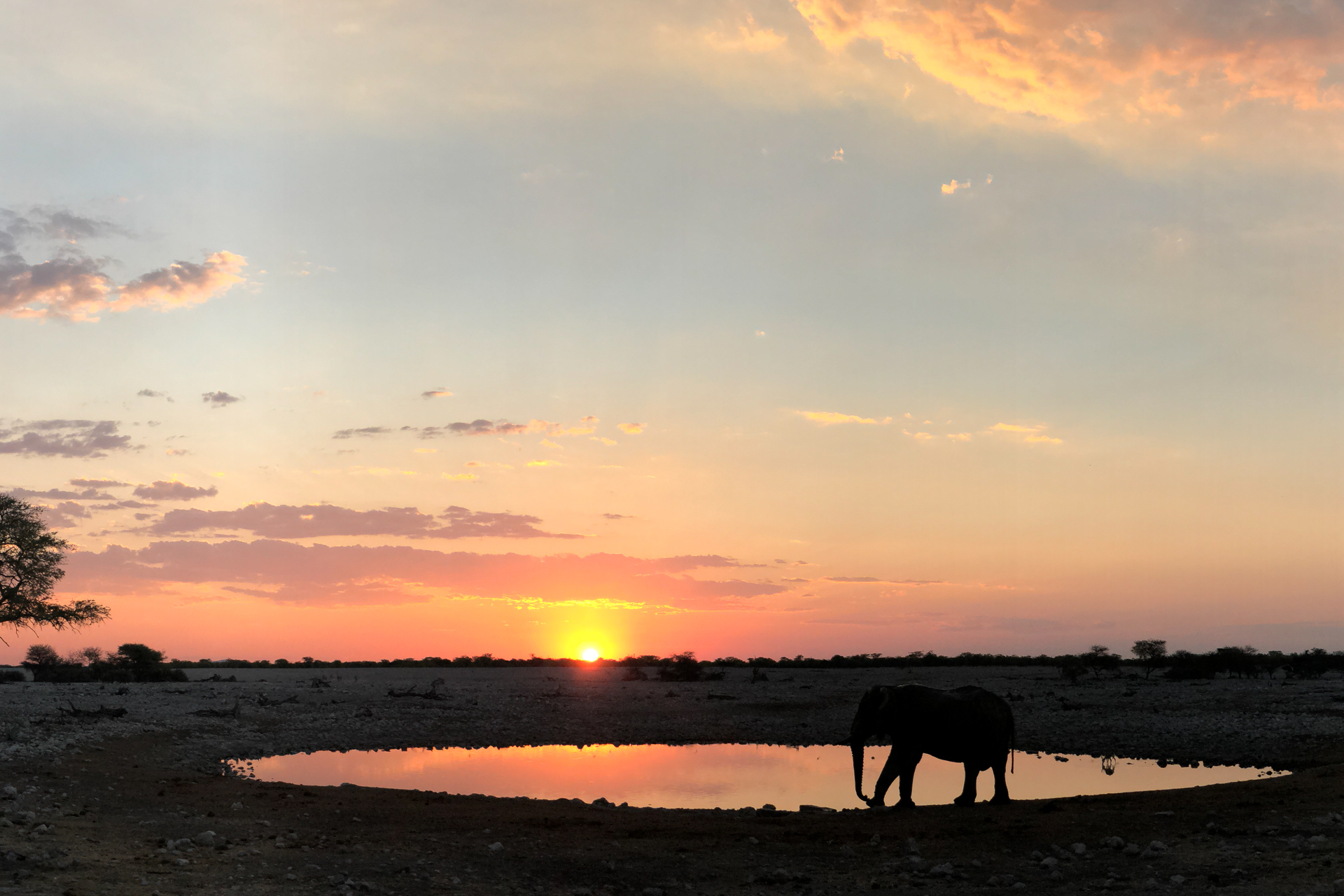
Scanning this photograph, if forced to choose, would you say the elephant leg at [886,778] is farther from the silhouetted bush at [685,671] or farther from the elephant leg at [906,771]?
the silhouetted bush at [685,671]

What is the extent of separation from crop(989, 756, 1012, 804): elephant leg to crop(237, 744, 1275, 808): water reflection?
2221mm

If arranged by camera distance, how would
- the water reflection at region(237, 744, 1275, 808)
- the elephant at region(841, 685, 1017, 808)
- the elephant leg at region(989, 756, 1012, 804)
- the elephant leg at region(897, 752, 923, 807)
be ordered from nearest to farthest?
the elephant leg at region(989, 756, 1012, 804) < the elephant leg at region(897, 752, 923, 807) < the elephant at region(841, 685, 1017, 808) < the water reflection at region(237, 744, 1275, 808)

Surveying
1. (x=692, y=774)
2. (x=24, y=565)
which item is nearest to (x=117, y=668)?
(x=24, y=565)

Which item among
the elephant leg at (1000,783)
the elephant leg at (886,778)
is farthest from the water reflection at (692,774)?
the elephant leg at (886,778)

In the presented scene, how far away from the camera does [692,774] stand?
2775 centimetres

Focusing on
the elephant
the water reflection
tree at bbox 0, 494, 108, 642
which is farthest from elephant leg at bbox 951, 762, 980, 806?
tree at bbox 0, 494, 108, 642

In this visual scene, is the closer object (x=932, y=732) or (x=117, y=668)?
(x=932, y=732)

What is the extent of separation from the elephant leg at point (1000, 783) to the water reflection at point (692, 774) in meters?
2.22

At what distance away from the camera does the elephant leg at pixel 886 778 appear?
20.0m

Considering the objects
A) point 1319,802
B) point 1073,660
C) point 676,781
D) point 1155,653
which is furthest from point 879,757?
point 1155,653

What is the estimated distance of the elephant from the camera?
66.6 ft

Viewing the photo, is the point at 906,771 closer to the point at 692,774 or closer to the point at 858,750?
the point at 858,750

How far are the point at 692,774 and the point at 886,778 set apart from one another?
8.72 meters

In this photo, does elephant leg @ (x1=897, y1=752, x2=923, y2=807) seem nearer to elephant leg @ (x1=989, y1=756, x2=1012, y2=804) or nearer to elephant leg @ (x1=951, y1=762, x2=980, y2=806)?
elephant leg @ (x1=951, y1=762, x2=980, y2=806)
